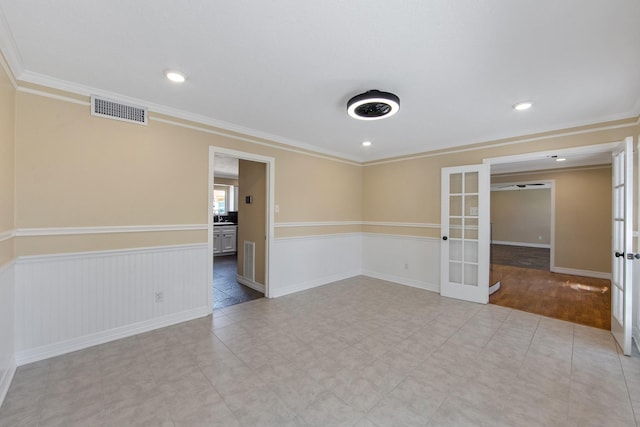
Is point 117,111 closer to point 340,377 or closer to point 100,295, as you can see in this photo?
point 100,295

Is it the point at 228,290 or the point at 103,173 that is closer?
the point at 103,173

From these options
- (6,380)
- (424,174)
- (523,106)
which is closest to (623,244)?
→ (523,106)

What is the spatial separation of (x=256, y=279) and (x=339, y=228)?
1819 millimetres

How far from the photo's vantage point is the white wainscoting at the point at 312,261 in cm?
415

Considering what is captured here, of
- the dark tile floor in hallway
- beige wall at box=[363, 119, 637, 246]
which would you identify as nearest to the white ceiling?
beige wall at box=[363, 119, 637, 246]

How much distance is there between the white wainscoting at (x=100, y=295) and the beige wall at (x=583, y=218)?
295 inches

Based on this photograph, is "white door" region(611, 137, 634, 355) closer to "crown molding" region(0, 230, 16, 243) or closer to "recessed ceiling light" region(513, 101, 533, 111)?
"recessed ceiling light" region(513, 101, 533, 111)

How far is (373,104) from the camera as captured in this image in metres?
2.53

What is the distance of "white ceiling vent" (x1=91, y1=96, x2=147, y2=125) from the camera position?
2566 mm

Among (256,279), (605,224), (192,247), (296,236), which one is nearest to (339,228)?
(296,236)

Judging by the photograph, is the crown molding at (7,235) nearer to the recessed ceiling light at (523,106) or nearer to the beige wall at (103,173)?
the beige wall at (103,173)

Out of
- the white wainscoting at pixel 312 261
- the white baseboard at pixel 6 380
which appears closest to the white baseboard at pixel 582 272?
the white wainscoting at pixel 312 261

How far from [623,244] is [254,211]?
178 inches

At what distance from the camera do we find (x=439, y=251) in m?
4.38
